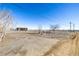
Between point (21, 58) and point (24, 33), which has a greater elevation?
Answer: point (24, 33)

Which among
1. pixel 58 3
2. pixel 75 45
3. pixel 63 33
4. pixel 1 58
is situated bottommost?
pixel 1 58

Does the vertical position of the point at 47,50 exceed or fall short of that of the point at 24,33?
it falls short

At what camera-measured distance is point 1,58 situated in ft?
5.76

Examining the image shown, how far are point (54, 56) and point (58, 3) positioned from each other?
1.86ft

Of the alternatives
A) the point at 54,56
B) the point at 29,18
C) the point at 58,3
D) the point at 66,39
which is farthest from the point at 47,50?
the point at 58,3

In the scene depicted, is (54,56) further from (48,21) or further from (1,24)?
(1,24)

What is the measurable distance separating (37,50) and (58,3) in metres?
0.55

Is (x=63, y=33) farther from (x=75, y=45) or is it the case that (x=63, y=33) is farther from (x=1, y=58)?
(x=1, y=58)

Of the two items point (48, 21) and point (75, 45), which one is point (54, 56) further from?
point (48, 21)

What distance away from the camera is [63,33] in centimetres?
177

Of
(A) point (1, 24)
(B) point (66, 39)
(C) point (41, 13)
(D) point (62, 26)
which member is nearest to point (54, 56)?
(B) point (66, 39)

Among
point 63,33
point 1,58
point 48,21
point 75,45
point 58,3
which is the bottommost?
point 1,58

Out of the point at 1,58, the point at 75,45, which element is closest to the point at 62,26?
the point at 75,45

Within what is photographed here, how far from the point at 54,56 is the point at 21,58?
0.35 meters
